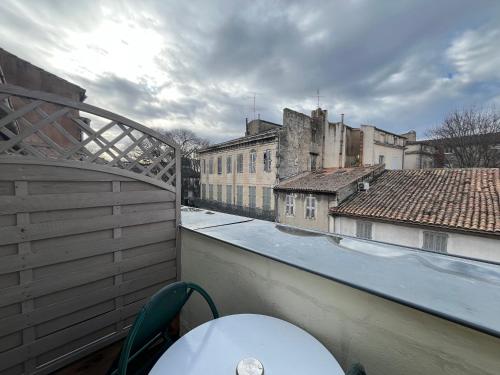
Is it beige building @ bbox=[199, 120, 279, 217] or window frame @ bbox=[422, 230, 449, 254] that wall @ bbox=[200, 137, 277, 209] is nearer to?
beige building @ bbox=[199, 120, 279, 217]

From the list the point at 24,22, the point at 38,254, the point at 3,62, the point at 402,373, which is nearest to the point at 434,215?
the point at 402,373

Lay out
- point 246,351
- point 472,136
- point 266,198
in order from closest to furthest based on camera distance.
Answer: point 246,351 < point 266,198 < point 472,136

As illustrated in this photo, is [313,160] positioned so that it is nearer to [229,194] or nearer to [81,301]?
[229,194]

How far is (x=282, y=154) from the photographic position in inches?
490

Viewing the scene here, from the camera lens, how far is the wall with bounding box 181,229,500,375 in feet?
2.54

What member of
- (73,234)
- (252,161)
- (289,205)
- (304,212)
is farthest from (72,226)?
(252,161)

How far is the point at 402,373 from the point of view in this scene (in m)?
0.90

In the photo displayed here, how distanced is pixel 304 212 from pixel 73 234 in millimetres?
9590

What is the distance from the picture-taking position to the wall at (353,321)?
2.54 ft

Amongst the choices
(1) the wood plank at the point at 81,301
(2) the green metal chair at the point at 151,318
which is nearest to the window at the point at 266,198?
(1) the wood plank at the point at 81,301

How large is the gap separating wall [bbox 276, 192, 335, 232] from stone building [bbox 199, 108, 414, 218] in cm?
93

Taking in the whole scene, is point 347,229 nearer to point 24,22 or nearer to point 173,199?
point 173,199

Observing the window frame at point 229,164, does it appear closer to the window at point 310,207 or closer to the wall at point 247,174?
the wall at point 247,174

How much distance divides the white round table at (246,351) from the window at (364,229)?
804 centimetres
